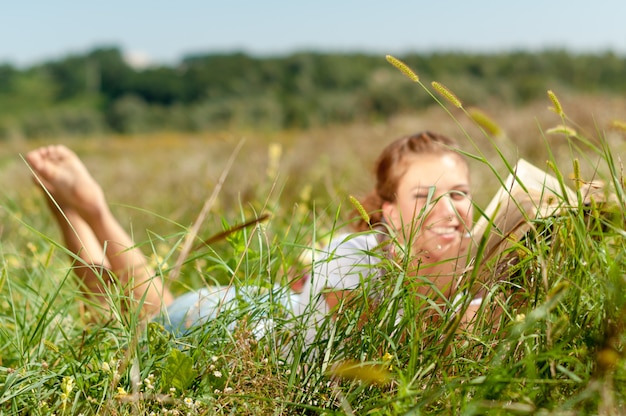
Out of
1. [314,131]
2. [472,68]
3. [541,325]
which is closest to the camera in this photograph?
[541,325]

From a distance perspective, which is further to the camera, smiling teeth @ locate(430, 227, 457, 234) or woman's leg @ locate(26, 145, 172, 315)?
woman's leg @ locate(26, 145, 172, 315)

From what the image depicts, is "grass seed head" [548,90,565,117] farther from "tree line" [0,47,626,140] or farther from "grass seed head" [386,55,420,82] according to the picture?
"tree line" [0,47,626,140]

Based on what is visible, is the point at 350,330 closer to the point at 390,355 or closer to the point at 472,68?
the point at 390,355

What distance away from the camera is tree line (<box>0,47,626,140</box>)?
24422mm

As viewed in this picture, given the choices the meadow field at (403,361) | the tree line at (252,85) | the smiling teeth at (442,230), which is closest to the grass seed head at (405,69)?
the meadow field at (403,361)

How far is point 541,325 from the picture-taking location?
103 cm

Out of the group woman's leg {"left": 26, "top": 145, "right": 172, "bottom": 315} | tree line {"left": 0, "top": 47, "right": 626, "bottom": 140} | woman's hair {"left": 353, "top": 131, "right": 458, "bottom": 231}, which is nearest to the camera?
woman's hair {"left": 353, "top": 131, "right": 458, "bottom": 231}

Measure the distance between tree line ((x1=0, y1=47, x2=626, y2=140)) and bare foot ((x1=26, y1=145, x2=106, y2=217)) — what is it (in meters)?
16.0

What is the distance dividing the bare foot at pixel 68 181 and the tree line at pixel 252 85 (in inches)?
628

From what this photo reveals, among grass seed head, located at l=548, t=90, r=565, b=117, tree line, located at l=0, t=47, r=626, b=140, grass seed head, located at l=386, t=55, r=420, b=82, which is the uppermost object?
grass seed head, located at l=386, t=55, r=420, b=82

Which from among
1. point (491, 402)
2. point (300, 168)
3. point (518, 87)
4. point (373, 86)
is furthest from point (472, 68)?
point (491, 402)

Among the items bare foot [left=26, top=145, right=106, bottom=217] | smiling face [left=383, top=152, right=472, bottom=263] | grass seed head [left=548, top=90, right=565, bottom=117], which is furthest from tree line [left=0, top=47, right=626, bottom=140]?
grass seed head [left=548, top=90, right=565, bottom=117]

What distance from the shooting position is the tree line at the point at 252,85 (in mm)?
24422

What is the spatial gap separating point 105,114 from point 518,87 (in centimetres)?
→ 2958
